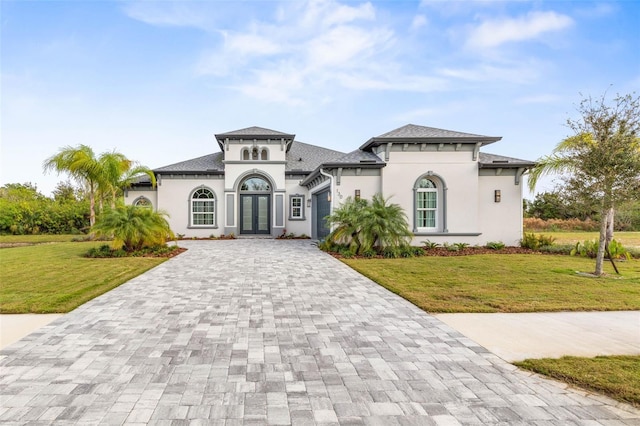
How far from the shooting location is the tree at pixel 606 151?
7.74 metres

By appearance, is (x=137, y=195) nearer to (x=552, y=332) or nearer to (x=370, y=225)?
(x=370, y=225)

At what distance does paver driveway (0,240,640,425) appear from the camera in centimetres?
245

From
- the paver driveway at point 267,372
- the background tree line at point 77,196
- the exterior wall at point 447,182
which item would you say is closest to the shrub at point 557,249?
the exterior wall at point 447,182

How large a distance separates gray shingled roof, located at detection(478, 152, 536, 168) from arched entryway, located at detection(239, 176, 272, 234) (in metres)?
11.4

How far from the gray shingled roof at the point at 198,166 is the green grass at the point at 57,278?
7803mm

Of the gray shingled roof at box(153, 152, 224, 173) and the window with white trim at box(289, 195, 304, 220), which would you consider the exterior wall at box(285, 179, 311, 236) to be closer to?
the window with white trim at box(289, 195, 304, 220)

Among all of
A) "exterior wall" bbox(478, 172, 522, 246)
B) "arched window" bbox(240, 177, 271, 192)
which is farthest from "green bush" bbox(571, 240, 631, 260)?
"arched window" bbox(240, 177, 271, 192)

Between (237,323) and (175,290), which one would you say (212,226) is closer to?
(175,290)

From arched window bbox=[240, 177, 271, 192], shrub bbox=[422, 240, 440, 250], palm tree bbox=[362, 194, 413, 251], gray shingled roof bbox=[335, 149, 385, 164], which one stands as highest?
gray shingled roof bbox=[335, 149, 385, 164]

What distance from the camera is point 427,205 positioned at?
44.3 ft

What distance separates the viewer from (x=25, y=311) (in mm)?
4887

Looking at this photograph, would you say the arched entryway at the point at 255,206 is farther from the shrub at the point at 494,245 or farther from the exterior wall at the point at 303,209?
the shrub at the point at 494,245

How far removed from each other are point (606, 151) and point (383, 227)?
6166 mm

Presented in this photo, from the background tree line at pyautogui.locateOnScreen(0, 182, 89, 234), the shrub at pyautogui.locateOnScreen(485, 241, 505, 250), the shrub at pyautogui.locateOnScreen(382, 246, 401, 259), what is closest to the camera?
the shrub at pyautogui.locateOnScreen(382, 246, 401, 259)
